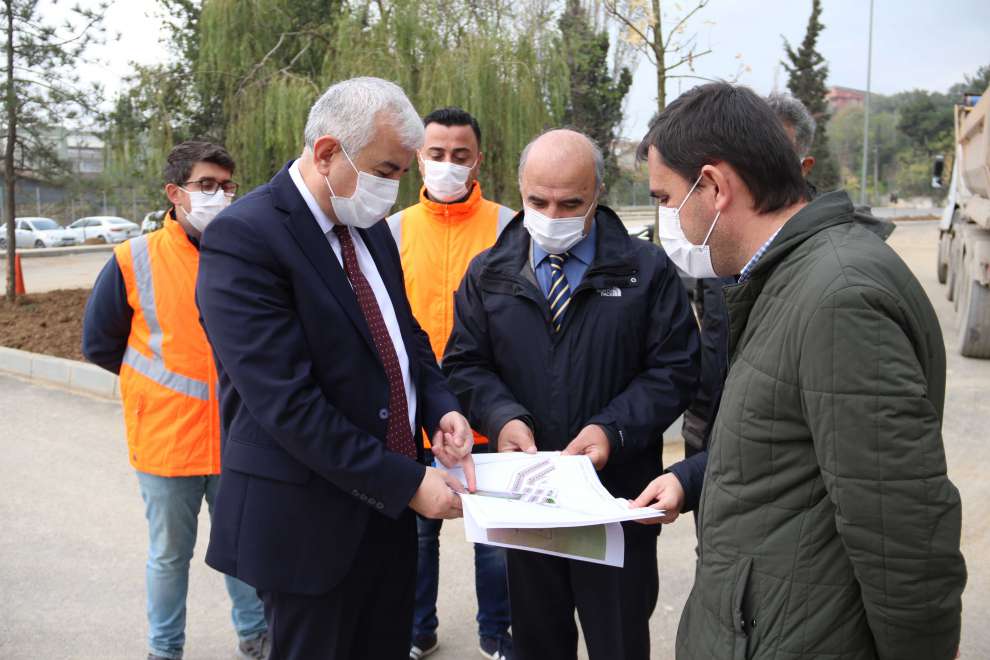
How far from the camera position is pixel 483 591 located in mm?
3566

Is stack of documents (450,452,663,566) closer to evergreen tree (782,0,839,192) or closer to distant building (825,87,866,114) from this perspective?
evergreen tree (782,0,839,192)

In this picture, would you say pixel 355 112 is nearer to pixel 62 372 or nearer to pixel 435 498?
pixel 435 498

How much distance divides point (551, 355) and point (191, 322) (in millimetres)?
1511

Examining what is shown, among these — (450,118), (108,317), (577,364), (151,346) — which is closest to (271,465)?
(577,364)

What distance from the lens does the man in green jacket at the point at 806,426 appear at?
139 centimetres

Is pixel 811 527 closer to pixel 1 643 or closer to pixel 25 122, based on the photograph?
pixel 1 643

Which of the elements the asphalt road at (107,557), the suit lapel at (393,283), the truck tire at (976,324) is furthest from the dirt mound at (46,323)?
the truck tire at (976,324)

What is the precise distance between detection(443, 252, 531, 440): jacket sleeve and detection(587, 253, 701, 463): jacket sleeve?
294 millimetres

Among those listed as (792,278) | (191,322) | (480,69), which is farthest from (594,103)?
(792,278)

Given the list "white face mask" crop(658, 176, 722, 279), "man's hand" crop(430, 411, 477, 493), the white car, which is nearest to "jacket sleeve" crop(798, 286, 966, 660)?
"white face mask" crop(658, 176, 722, 279)

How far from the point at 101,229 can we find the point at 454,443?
35.9m

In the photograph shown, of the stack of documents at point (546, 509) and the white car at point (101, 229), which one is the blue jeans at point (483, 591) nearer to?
the stack of documents at point (546, 509)

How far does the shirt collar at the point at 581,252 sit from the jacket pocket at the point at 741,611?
1399 millimetres

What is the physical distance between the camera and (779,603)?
158cm
